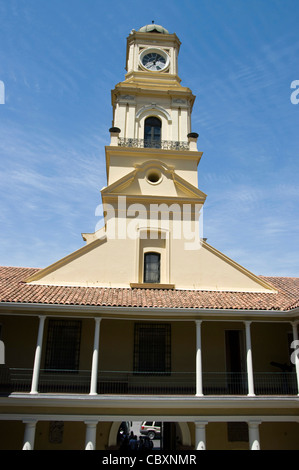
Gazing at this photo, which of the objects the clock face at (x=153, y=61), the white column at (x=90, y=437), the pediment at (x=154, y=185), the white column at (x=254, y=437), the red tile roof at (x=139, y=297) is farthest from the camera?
the clock face at (x=153, y=61)

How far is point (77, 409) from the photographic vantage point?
12.4m

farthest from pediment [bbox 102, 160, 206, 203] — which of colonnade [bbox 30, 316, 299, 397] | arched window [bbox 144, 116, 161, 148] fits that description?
colonnade [bbox 30, 316, 299, 397]

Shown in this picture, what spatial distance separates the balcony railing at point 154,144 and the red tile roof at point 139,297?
23.0 feet

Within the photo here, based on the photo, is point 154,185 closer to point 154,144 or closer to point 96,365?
point 154,144

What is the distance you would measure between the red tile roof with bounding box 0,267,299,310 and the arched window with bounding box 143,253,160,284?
3.06 feet

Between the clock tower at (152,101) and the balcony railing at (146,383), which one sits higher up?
the clock tower at (152,101)

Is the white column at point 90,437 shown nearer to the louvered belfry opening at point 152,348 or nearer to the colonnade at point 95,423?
the colonnade at point 95,423

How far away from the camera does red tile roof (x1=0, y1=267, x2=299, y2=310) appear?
43.2ft

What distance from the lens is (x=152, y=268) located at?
1642 cm

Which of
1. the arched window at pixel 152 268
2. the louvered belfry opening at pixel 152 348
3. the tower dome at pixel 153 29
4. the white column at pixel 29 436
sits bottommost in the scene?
the white column at pixel 29 436

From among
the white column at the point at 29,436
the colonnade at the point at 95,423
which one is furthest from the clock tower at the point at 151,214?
the white column at the point at 29,436

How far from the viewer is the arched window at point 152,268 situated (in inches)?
642

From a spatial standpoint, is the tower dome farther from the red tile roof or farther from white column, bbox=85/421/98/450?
white column, bbox=85/421/98/450
